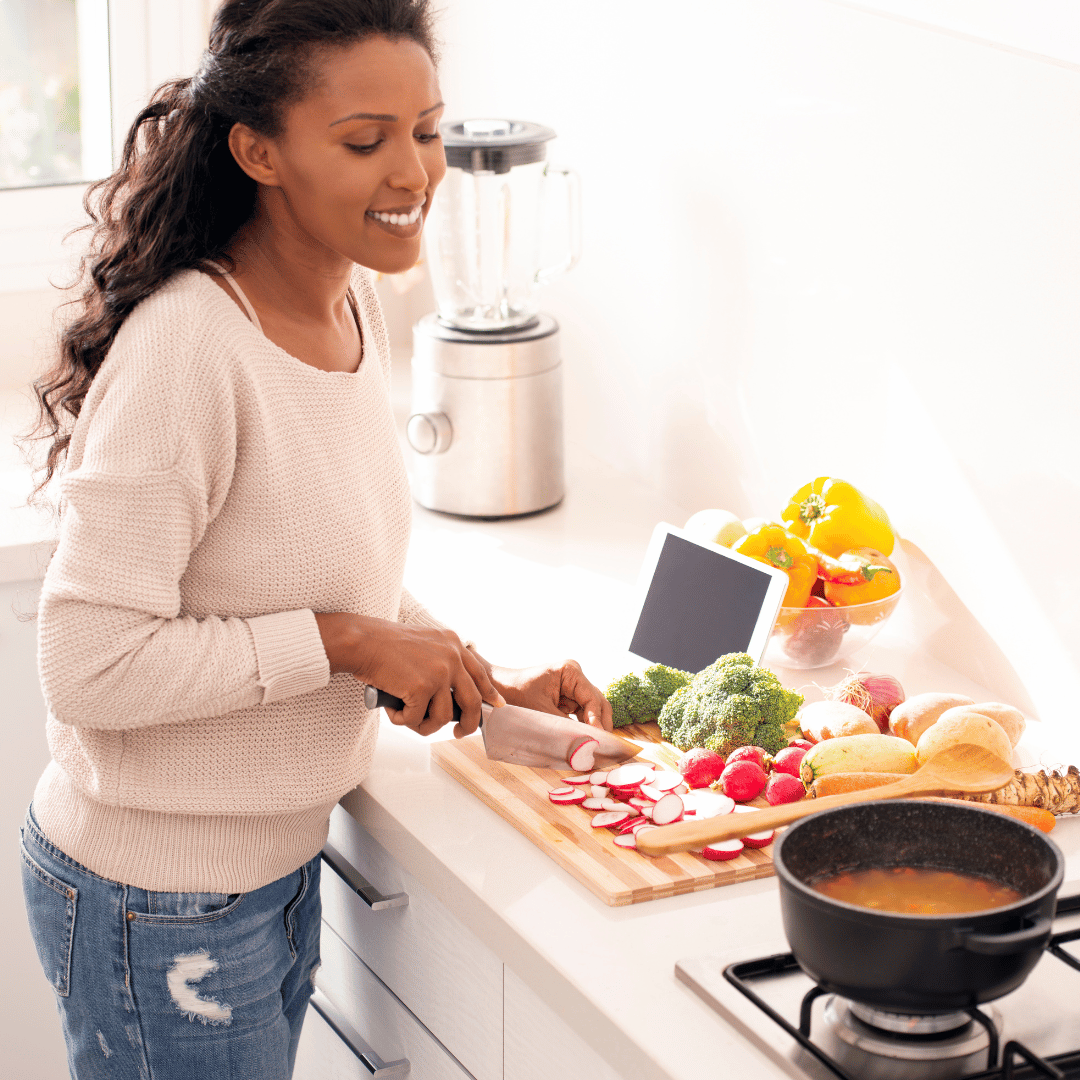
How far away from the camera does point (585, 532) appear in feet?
6.23

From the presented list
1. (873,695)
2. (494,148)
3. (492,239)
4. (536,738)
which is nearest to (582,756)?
(536,738)

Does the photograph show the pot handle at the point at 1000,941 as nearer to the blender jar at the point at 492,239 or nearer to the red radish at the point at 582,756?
the red radish at the point at 582,756

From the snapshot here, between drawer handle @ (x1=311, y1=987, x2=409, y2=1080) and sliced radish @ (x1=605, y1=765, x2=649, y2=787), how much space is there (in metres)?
0.33

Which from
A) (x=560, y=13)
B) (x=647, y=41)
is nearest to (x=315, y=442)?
(x=647, y=41)

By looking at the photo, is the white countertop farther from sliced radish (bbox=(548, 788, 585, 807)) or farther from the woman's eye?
the woman's eye

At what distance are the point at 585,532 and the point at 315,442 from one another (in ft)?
2.78

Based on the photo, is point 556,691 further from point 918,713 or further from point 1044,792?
point 1044,792

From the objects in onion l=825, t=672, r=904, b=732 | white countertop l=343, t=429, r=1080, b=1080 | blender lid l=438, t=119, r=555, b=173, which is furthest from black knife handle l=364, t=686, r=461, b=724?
blender lid l=438, t=119, r=555, b=173

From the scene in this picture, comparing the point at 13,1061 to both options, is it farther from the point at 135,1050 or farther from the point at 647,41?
the point at 647,41

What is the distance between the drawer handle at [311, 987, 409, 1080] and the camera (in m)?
1.29

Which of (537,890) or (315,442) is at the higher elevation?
(315,442)

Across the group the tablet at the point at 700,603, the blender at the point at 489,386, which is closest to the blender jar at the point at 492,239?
Result: the blender at the point at 489,386

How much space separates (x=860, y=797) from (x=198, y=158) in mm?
695

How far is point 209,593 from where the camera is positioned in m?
1.05
